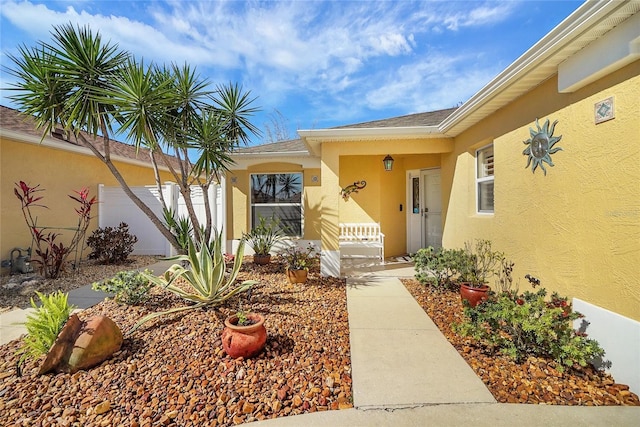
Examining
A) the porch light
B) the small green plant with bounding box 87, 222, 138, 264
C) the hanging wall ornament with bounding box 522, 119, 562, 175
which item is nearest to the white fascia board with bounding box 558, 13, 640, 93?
the hanging wall ornament with bounding box 522, 119, 562, 175

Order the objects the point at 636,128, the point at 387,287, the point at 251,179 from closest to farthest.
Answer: the point at 636,128 → the point at 387,287 → the point at 251,179

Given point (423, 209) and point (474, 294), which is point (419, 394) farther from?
point (423, 209)

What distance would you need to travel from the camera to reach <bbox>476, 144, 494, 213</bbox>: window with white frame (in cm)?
516

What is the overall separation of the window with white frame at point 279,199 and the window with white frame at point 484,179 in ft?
16.4

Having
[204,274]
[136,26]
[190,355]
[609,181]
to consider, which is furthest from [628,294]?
[136,26]

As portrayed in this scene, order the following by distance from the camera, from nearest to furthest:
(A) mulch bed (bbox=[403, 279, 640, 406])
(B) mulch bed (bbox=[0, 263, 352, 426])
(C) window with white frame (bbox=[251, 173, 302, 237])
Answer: (B) mulch bed (bbox=[0, 263, 352, 426]) → (A) mulch bed (bbox=[403, 279, 640, 406]) → (C) window with white frame (bbox=[251, 173, 302, 237])

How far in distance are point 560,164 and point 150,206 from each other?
1020 centimetres

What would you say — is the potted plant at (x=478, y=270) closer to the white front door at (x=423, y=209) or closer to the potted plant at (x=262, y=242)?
the white front door at (x=423, y=209)

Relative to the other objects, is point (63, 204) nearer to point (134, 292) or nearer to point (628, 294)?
point (134, 292)

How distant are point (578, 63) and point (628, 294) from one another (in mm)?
2357

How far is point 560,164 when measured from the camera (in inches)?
129

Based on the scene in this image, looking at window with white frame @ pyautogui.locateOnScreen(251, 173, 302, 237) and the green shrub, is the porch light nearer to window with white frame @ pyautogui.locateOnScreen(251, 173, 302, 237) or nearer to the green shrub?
window with white frame @ pyautogui.locateOnScreen(251, 173, 302, 237)

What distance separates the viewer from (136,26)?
585 cm

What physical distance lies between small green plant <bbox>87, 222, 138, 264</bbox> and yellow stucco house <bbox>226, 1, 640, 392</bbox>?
5.97m
